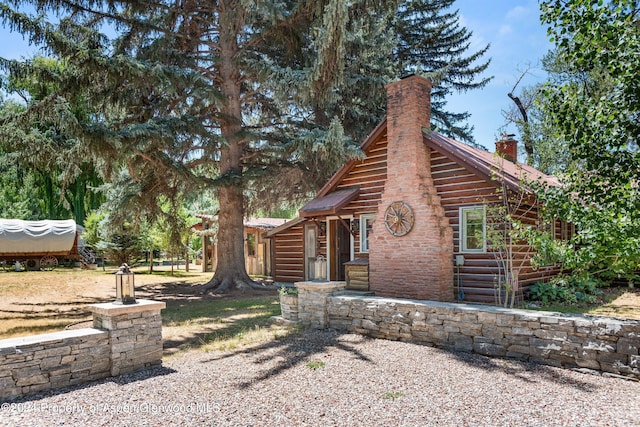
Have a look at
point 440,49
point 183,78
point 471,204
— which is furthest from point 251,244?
point 440,49

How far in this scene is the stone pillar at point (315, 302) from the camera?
8.79m

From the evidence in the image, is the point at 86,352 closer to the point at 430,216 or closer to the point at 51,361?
the point at 51,361

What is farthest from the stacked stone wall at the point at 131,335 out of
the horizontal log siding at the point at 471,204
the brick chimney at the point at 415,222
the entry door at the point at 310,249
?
the entry door at the point at 310,249

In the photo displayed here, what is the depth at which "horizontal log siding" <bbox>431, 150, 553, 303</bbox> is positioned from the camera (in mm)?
10906

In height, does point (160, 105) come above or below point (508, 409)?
above

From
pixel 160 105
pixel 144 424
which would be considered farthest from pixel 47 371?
pixel 160 105

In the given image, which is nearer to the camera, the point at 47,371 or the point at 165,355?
the point at 47,371

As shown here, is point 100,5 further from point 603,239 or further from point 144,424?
point 603,239

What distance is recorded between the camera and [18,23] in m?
11.5

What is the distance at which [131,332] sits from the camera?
6.14m

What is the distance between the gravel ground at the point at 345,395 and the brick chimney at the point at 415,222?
360cm

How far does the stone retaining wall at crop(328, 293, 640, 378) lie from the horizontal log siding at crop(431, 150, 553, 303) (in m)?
4.25

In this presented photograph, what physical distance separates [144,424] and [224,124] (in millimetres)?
13458

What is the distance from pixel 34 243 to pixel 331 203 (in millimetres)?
21247
